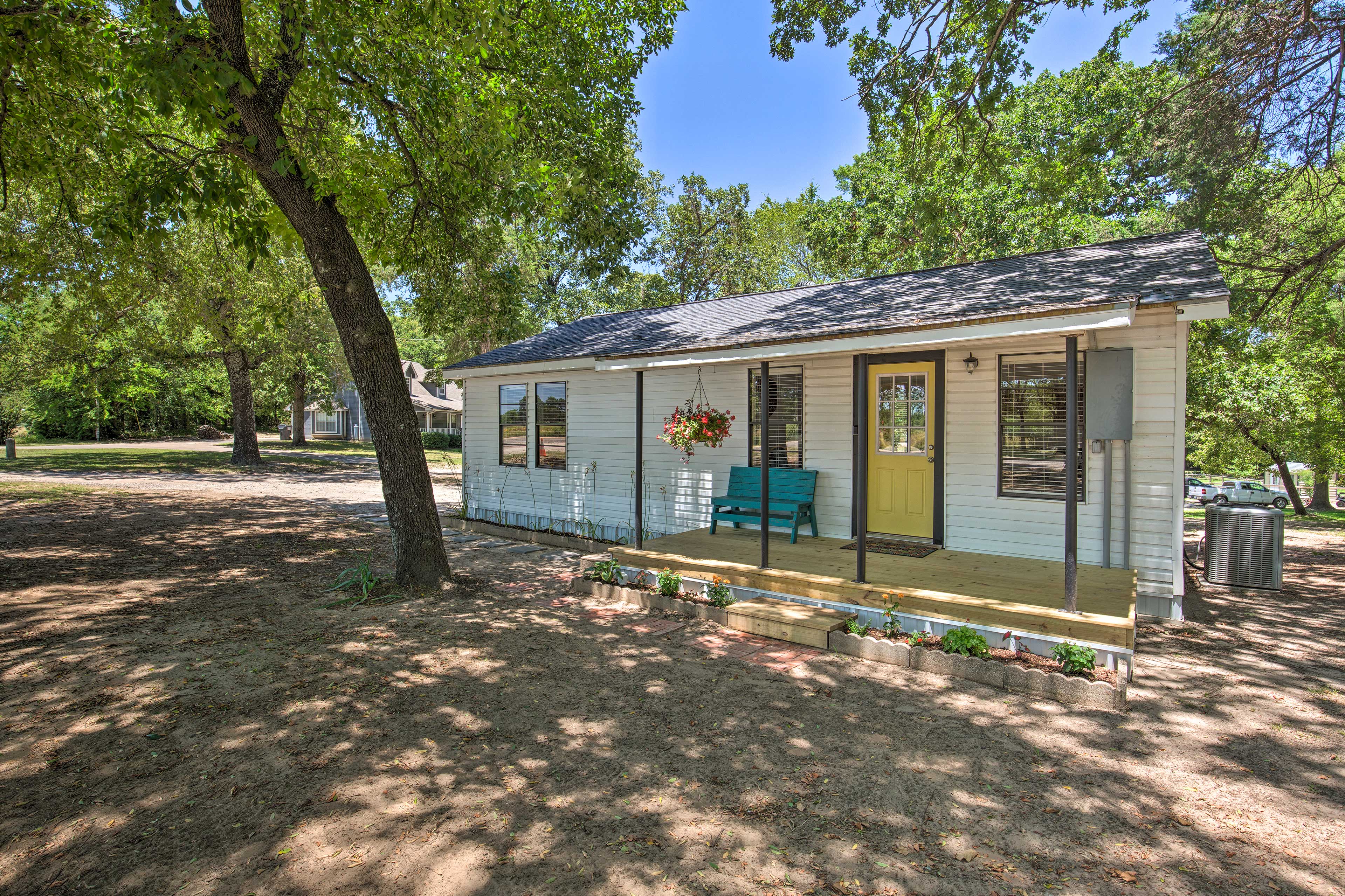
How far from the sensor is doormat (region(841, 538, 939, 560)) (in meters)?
6.66

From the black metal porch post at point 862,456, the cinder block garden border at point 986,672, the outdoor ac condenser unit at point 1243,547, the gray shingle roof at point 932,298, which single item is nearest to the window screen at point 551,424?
the gray shingle roof at point 932,298

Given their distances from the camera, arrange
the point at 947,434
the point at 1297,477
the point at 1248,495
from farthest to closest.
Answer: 1. the point at 1248,495
2. the point at 1297,477
3. the point at 947,434

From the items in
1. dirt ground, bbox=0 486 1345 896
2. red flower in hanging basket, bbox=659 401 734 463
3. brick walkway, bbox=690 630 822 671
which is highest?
red flower in hanging basket, bbox=659 401 734 463

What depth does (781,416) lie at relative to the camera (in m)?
8.09

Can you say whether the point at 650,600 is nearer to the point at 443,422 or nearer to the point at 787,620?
the point at 787,620

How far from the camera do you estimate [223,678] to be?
4402 mm

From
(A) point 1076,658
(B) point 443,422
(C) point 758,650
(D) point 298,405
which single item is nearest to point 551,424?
(C) point 758,650

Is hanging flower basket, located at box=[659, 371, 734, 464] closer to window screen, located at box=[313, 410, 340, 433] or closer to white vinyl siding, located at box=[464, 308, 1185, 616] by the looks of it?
white vinyl siding, located at box=[464, 308, 1185, 616]

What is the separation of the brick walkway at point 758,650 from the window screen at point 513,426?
6.18 meters

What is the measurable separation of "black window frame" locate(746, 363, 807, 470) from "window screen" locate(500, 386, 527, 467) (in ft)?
13.9

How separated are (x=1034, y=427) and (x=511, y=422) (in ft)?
25.9

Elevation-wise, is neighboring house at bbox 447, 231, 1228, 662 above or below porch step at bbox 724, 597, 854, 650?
above

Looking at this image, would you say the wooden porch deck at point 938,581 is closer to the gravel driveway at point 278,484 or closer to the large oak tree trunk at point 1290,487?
the gravel driveway at point 278,484

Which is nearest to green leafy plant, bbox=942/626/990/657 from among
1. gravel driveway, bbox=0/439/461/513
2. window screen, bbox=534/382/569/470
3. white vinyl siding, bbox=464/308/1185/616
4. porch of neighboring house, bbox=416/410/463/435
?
white vinyl siding, bbox=464/308/1185/616
